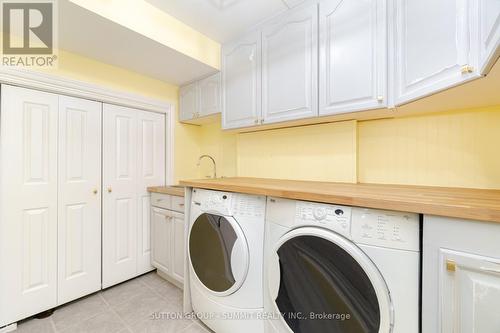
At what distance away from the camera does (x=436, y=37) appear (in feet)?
2.97

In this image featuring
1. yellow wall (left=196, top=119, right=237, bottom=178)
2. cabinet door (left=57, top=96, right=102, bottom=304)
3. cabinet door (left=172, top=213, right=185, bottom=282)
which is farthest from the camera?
yellow wall (left=196, top=119, right=237, bottom=178)

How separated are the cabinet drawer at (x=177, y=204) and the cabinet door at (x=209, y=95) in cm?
90

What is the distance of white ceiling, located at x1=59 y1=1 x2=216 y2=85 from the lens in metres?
1.31

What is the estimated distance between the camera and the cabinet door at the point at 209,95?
80.9 inches

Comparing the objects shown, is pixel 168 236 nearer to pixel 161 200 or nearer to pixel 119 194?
pixel 161 200

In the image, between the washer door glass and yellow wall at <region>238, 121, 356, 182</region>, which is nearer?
the washer door glass

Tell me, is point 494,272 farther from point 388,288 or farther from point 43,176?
point 43,176

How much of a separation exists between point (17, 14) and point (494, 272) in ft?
8.56

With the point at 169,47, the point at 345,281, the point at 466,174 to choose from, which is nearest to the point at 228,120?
the point at 169,47

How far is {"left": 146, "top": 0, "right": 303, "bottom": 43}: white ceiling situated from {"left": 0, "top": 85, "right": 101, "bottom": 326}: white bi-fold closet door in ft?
3.60

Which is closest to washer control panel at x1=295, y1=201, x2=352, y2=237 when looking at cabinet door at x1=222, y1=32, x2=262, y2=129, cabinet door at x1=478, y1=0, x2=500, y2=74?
cabinet door at x1=478, y1=0, x2=500, y2=74

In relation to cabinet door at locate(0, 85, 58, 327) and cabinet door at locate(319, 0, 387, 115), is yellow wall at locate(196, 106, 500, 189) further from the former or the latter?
cabinet door at locate(0, 85, 58, 327)

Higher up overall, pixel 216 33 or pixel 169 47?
Result: pixel 216 33

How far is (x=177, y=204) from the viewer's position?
1861mm
